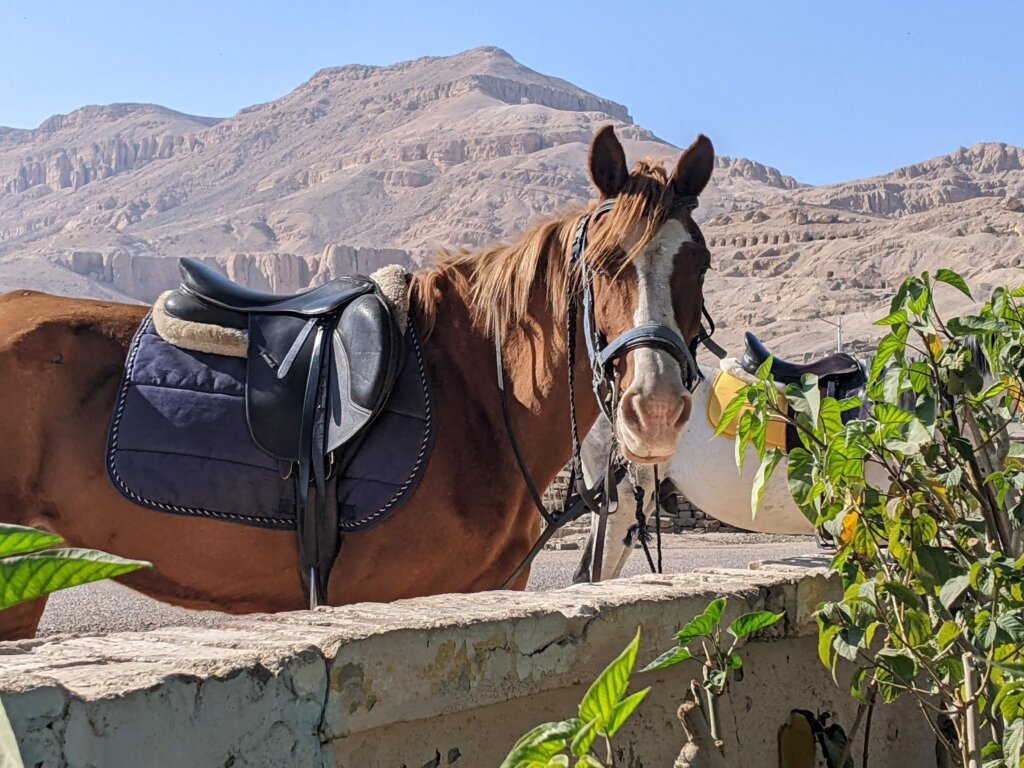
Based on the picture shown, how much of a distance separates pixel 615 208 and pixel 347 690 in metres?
2.17

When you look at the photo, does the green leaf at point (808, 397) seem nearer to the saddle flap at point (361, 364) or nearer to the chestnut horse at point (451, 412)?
the chestnut horse at point (451, 412)

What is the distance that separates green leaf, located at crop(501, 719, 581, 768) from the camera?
1.48 meters

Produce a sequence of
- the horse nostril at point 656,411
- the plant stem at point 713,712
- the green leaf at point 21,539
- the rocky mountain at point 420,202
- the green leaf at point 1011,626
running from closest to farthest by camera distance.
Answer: the green leaf at point 21,539 < the plant stem at point 713,712 < the green leaf at point 1011,626 < the horse nostril at point 656,411 < the rocky mountain at point 420,202

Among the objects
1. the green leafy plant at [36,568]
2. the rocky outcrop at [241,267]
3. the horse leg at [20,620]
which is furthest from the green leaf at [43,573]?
the rocky outcrop at [241,267]

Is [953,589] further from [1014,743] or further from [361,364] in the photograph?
[361,364]

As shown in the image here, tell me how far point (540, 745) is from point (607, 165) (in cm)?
267

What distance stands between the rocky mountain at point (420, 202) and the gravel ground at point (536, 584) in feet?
122

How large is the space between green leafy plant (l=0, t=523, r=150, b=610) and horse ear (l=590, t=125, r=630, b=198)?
3023 millimetres

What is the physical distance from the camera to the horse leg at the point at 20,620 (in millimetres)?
3148

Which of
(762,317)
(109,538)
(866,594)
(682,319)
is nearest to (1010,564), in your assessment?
(866,594)

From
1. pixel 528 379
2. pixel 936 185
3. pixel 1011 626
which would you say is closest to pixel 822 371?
pixel 528 379

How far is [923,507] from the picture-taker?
274 centimetres

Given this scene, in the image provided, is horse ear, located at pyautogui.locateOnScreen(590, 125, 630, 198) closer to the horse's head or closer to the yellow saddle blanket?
the horse's head

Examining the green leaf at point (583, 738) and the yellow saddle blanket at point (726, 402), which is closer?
the green leaf at point (583, 738)
